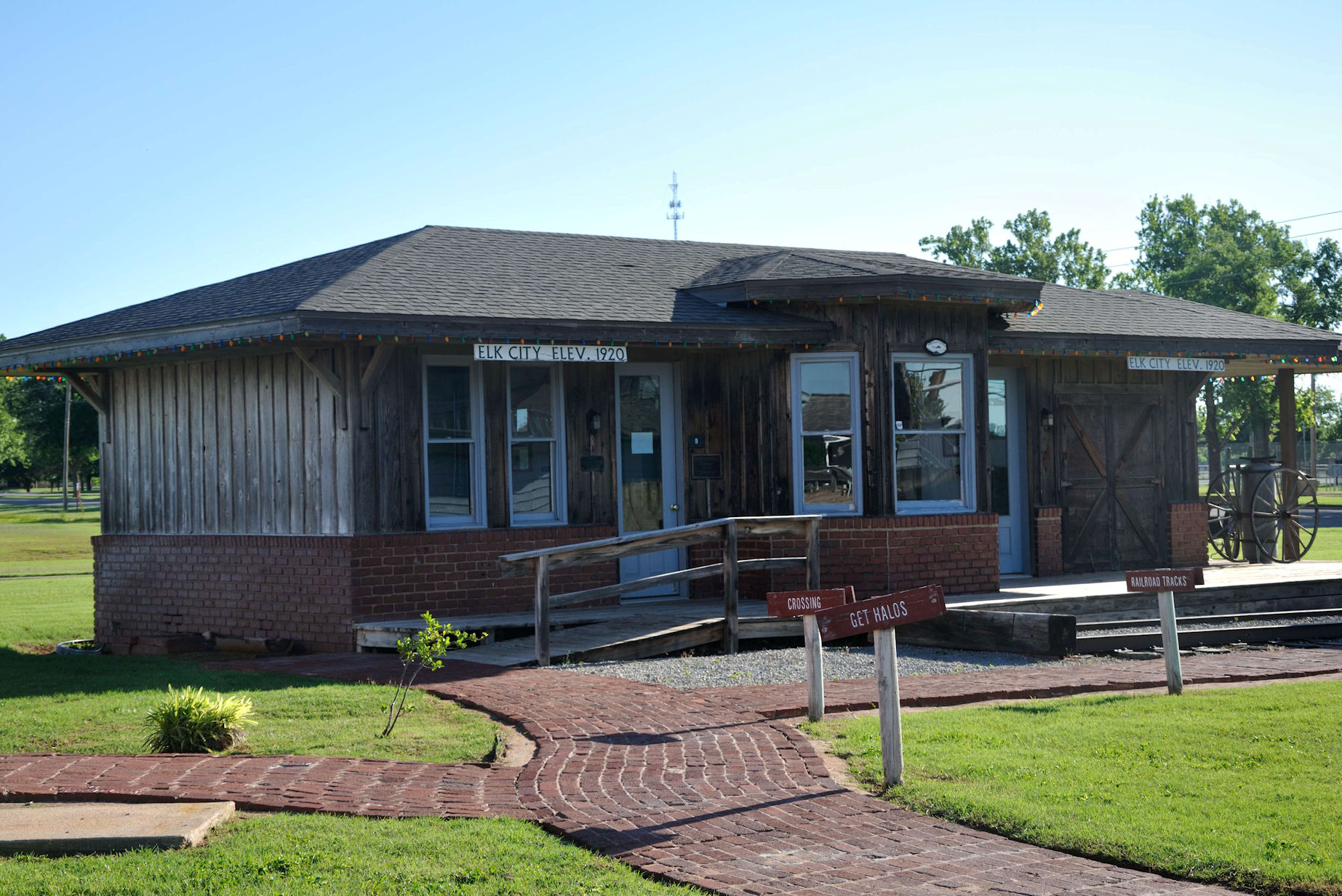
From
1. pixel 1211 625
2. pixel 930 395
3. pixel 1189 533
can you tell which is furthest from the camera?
pixel 1189 533

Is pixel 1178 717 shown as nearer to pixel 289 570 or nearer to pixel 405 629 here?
pixel 405 629

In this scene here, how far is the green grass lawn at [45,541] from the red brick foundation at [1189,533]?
1767cm

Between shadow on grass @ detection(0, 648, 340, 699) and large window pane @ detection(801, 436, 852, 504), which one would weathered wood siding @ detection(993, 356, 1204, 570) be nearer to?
large window pane @ detection(801, 436, 852, 504)

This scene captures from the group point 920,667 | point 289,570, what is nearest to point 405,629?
point 289,570

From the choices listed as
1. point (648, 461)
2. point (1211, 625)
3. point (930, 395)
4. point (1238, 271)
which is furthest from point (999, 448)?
point (1238, 271)

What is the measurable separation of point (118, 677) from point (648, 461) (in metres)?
5.98

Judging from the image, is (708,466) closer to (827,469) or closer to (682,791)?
(827,469)

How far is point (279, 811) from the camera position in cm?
661

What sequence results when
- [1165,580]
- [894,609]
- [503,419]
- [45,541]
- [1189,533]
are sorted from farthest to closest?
1. [45,541]
2. [1189,533]
3. [503,419]
4. [1165,580]
5. [894,609]

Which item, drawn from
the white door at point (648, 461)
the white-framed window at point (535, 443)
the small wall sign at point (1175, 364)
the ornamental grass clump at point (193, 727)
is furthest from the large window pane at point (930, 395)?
the ornamental grass clump at point (193, 727)

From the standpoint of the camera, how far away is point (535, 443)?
→ 46.8ft

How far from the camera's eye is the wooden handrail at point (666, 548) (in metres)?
11.4

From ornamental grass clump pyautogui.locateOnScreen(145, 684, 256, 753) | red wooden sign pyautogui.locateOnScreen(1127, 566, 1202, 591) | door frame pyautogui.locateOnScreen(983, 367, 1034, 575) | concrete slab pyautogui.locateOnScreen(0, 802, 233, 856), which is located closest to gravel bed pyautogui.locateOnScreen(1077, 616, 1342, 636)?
red wooden sign pyautogui.locateOnScreen(1127, 566, 1202, 591)

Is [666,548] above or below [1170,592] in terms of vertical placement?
above
